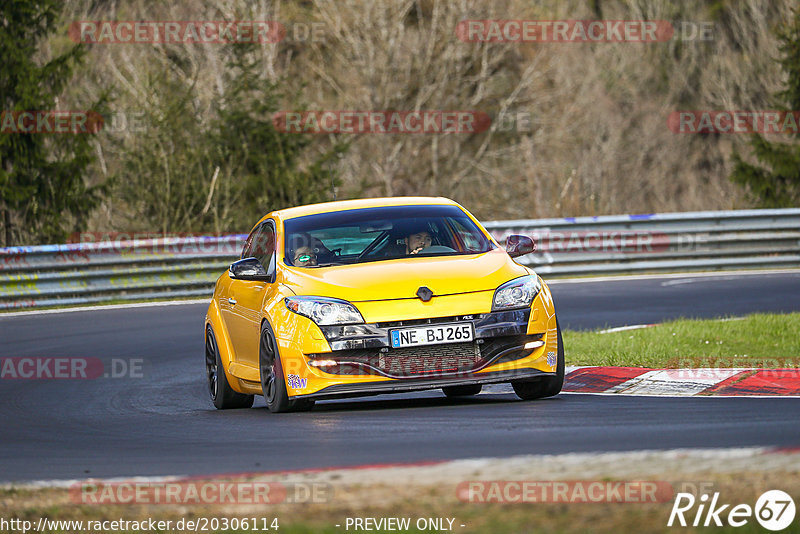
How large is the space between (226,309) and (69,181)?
1709cm

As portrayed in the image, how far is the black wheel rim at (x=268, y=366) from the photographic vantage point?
929 centimetres

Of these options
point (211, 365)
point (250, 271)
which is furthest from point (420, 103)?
point (250, 271)

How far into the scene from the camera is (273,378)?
30.6ft

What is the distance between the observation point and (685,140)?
58.0 metres

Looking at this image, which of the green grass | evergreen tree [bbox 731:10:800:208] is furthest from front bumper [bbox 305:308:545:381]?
evergreen tree [bbox 731:10:800:208]

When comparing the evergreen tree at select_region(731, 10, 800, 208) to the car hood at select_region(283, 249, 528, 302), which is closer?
the car hood at select_region(283, 249, 528, 302)

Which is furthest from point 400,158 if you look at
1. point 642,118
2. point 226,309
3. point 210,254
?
point 226,309

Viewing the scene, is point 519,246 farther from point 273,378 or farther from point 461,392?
point 273,378

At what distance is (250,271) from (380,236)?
993mm

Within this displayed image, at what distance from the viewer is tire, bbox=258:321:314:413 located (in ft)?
29.9

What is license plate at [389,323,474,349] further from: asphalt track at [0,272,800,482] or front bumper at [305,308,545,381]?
asphalt track at [0,272,800,482]

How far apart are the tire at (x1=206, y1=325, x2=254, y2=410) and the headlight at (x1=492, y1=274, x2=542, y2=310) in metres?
2.52

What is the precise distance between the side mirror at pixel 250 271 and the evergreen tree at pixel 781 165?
2245cm

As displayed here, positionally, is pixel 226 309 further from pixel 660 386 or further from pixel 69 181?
pixel 69 181
